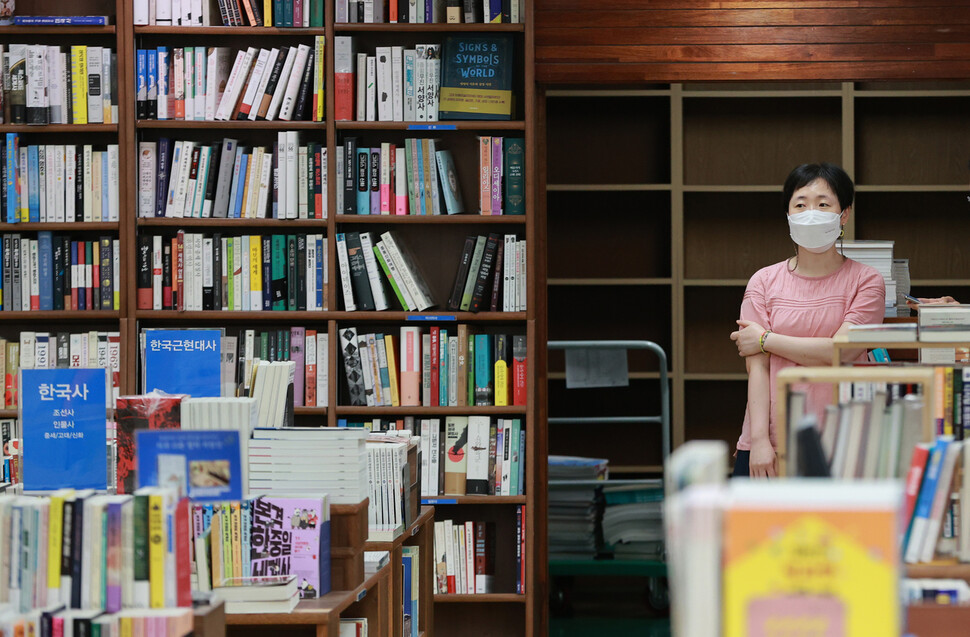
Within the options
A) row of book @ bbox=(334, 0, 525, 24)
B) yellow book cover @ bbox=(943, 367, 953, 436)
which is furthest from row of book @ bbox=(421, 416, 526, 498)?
yellow book cover @ bbox=(943, 367, 953, 436)

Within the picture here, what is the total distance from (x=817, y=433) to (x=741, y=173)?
4.27 meters

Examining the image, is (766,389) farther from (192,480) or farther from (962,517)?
(192,480)

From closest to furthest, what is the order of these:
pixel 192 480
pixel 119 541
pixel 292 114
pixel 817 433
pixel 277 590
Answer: pixel 817 433 → pixel 119 541 → pixel 192 480 → pixel 277 590 → pixel 292 114

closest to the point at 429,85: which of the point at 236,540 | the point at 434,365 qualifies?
the point at 434,365

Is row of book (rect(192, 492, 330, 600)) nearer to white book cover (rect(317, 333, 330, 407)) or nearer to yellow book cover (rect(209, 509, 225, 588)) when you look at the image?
yellow book cover (rect(209, 509, 225, 588))

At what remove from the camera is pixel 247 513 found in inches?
94.0

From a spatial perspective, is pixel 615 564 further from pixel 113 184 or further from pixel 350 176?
pixel 113 184

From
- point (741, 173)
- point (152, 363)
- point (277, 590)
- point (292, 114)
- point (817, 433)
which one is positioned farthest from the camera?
point (741, 173)

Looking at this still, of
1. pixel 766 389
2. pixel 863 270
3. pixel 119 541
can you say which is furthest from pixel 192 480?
pixel 863 270

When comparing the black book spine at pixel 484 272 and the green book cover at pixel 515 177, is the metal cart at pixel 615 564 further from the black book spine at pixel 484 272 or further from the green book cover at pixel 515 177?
the green book cover at pixel 515 177

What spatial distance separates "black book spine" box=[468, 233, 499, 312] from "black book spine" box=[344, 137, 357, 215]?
51 centimetres

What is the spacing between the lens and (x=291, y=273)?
406 centimetres

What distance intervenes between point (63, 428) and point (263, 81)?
181 cm

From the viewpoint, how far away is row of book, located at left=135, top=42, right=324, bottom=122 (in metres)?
4.02
